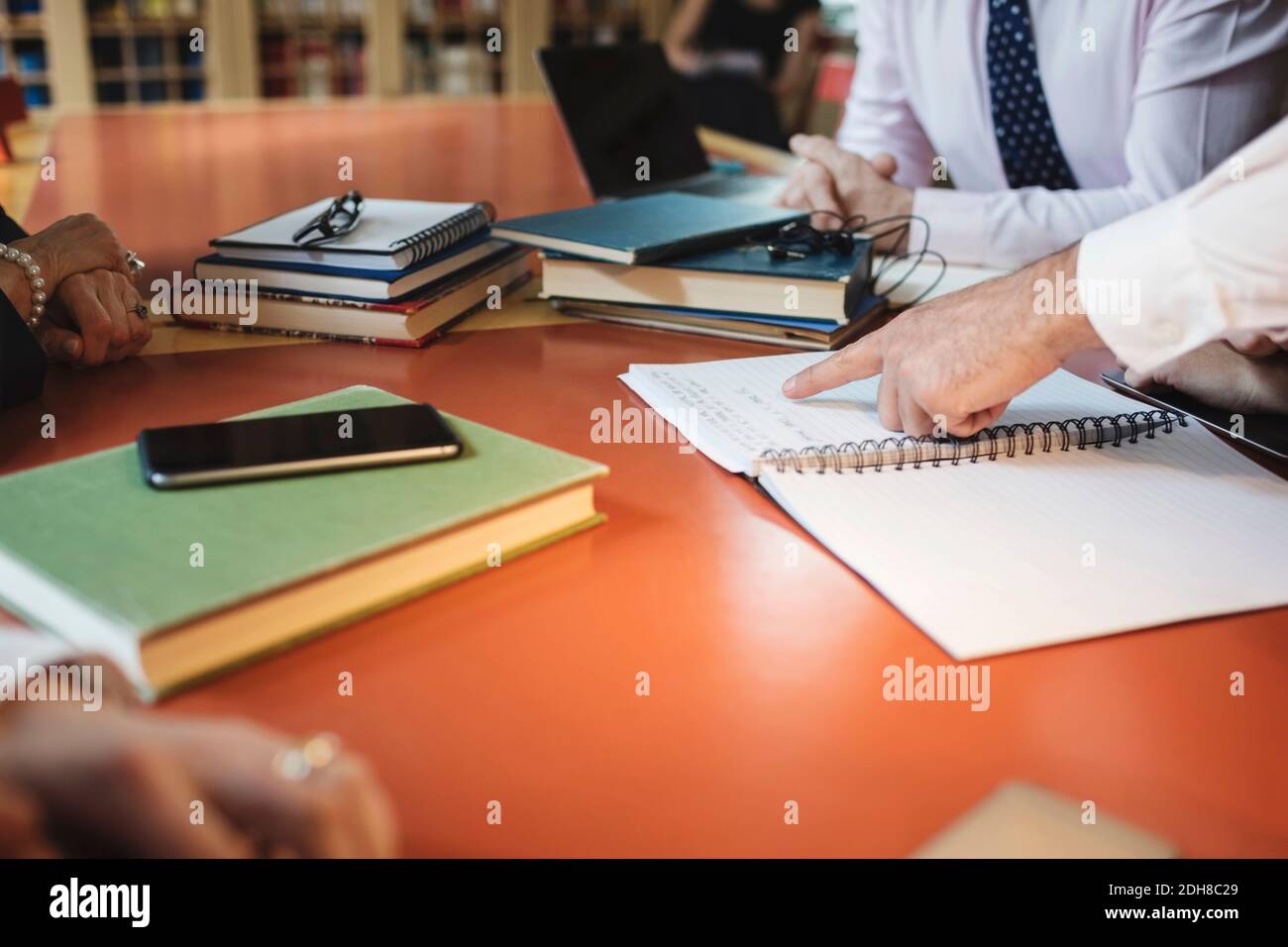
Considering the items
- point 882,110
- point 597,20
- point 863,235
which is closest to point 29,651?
point 863,235

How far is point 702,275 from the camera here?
1160 mm

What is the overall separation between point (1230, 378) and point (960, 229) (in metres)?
0.59

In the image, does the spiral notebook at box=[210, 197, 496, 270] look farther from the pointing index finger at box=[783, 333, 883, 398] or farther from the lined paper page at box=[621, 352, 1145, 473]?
the pointing index finger at box=[783, 333, 883, 398]

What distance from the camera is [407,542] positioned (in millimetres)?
621

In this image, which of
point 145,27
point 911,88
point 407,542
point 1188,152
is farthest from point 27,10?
point 407,542

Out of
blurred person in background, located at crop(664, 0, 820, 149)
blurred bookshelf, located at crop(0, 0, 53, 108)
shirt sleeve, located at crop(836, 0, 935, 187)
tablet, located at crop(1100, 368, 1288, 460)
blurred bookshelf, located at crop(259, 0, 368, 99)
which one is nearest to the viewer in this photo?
tablet, located at crop(1100, 368, 1288, 460)

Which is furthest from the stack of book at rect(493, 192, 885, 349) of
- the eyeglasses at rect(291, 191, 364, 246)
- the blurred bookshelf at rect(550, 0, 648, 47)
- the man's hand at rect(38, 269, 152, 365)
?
the blurred bookshelf at rect(550, 0, 648, 47)

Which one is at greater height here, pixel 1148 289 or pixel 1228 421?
pixel 1148 289

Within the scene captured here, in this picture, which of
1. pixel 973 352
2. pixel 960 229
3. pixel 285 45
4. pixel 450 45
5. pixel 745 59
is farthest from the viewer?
pixel 450 45

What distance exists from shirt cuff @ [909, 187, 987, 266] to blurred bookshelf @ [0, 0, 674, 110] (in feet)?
17.4

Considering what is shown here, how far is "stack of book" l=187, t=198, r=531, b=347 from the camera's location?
1.10 m

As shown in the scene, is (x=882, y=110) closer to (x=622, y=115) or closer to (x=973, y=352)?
(x=622, y=115)

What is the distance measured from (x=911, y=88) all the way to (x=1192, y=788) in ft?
5.06
